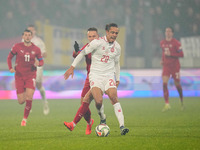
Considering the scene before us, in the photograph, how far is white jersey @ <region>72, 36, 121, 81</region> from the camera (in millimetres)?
7844

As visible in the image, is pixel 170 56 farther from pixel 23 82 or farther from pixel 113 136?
pixel 113 136

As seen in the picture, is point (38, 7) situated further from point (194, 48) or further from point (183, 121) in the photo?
point (183, 121)

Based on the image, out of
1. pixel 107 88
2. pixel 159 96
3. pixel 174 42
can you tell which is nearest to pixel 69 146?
pixel 107 88

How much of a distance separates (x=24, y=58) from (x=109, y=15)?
11.4 meters

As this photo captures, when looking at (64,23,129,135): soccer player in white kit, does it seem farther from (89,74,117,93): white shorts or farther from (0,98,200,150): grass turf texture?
(0,98,200,150): grass turf texture

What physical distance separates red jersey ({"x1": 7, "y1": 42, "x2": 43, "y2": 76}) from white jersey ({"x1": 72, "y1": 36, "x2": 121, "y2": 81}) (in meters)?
3.24

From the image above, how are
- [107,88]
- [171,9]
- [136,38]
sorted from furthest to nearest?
1. [171,9]
2. [136,38]
3. [107,88]

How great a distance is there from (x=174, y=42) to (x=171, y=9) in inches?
321

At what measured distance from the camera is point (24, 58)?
1092 centimetres

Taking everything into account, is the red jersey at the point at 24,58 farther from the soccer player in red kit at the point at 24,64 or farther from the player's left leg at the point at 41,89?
the player's left leg at the point at 41,89

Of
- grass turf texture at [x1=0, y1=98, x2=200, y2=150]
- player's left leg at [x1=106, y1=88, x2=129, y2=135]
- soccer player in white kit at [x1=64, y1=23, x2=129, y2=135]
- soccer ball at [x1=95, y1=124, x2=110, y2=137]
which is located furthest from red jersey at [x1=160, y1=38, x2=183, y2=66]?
soccer ball at [x1=95, y1=124, x2=110, y2=137]

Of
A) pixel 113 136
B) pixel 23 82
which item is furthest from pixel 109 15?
pixel 113 136

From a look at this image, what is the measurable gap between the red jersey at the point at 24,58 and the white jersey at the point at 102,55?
128 inches

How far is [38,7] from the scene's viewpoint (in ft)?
72.9
